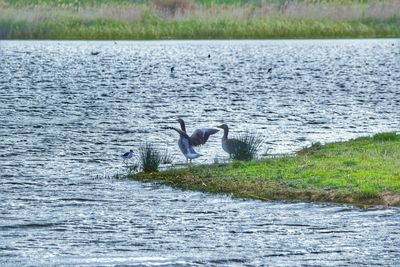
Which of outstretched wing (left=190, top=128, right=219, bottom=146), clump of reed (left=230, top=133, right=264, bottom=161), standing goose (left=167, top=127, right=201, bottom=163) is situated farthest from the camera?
outstretched wing (left=190, top=128, right=219, bottom=146)

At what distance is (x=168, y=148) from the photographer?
3341 cm

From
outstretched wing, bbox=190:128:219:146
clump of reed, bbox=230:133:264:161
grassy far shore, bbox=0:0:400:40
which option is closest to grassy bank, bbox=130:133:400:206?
clump of reed, bbox=230:133:264:161

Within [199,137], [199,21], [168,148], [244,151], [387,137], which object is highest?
[244,151]

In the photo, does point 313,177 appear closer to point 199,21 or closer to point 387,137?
point 387,137

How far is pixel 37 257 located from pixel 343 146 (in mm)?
12365

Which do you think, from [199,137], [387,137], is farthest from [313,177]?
[199,137]

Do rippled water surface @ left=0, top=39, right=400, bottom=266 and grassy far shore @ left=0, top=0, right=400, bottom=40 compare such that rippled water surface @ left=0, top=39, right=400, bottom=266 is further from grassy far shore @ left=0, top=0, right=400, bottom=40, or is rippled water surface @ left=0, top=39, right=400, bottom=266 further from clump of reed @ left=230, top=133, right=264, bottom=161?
grassy far shore @ left=0, top=0, right=400, bottom=40

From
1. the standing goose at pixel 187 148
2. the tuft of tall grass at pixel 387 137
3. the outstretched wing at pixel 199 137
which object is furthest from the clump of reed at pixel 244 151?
the tuft of tall grass at pixel 387 137

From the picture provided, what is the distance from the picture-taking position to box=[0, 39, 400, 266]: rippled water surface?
19.6 meters

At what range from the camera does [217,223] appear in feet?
70.9

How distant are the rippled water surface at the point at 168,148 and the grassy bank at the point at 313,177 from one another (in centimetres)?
55

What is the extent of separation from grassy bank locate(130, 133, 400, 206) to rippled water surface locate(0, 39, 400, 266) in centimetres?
55

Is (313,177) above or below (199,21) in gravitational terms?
above

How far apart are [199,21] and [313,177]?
70582 mm
